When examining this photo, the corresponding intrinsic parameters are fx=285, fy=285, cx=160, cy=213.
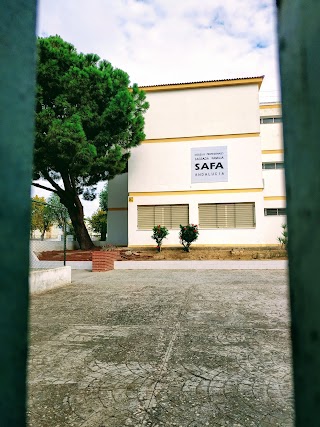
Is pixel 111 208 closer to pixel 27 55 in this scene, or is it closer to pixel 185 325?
pixel 185 325

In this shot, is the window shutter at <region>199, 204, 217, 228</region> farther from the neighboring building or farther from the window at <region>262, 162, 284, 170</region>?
the window at <region>262, 162, 284, 170</region>

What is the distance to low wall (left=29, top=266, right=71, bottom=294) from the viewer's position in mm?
6672

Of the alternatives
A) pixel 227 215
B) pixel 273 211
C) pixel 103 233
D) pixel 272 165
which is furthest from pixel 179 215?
pixel 103 233

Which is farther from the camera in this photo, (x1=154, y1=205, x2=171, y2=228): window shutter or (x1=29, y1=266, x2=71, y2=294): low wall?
(x1=154, y1=205, x2=171, y2=228): window shutter

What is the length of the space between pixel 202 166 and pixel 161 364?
55.0ft

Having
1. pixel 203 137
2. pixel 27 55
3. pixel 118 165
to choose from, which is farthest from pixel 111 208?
pixel 27 55

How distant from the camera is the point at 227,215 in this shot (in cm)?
1808

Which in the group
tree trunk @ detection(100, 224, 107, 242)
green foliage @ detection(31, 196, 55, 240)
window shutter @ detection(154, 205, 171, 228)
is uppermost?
window shutter @ detection(154, 205, 171, 228)

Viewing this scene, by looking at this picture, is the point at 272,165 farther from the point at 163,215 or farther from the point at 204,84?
the point at 163,215

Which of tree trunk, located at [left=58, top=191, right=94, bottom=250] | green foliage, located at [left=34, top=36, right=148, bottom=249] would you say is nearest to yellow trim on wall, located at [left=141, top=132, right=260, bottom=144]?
green foliage, located at [left=34, top=36, right=148, bottom=249]

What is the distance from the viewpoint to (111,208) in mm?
21766

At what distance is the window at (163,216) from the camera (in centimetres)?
1861
